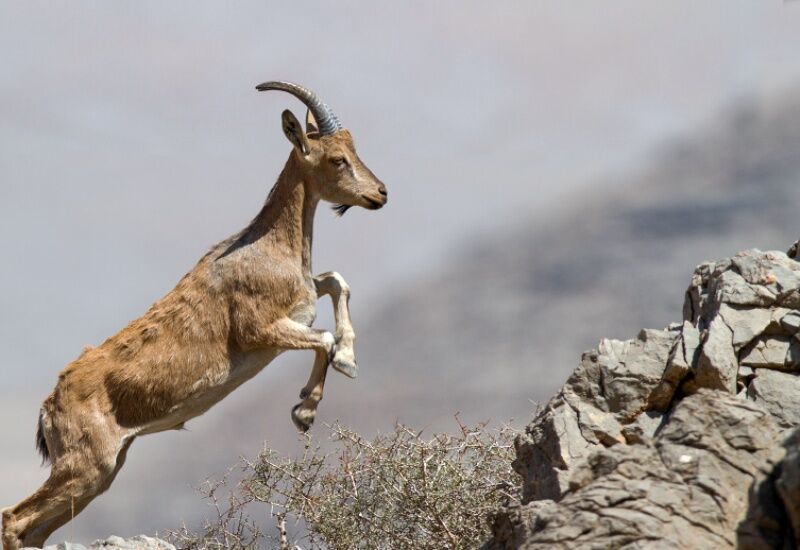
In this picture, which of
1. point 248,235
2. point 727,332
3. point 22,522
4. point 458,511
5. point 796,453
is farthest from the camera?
point 248,235

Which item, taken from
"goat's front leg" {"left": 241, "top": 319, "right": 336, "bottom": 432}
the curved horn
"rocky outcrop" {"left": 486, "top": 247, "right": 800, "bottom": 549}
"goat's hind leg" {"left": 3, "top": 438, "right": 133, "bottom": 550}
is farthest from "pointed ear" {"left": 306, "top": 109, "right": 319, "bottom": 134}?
"rocky outcrop" {"left": 486, "top": 247, "right": 800, "bottom": 549}

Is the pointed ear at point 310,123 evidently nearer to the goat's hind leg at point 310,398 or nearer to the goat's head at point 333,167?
the goat's head at point 333,167

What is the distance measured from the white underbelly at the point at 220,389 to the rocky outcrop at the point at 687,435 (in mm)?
3782

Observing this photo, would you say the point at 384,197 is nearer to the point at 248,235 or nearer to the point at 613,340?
the point at 248,235

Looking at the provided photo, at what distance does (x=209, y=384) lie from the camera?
10.8 metres

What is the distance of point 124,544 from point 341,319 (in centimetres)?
291

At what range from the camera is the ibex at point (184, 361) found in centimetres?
1066

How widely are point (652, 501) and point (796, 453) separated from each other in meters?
0.74

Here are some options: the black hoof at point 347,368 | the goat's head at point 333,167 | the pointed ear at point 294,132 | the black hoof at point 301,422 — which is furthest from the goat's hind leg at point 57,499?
the pointed ear at point 294,132

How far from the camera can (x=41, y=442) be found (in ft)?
36.4

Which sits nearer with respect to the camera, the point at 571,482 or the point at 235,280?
the point at 571,482

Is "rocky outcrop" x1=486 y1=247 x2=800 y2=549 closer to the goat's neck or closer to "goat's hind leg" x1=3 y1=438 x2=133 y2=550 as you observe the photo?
the goat's neck

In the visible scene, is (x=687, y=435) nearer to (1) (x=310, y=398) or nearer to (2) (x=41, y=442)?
(1) (x=310, y=398)

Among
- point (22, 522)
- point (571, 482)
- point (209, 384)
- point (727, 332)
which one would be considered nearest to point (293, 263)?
point (209, 384)
